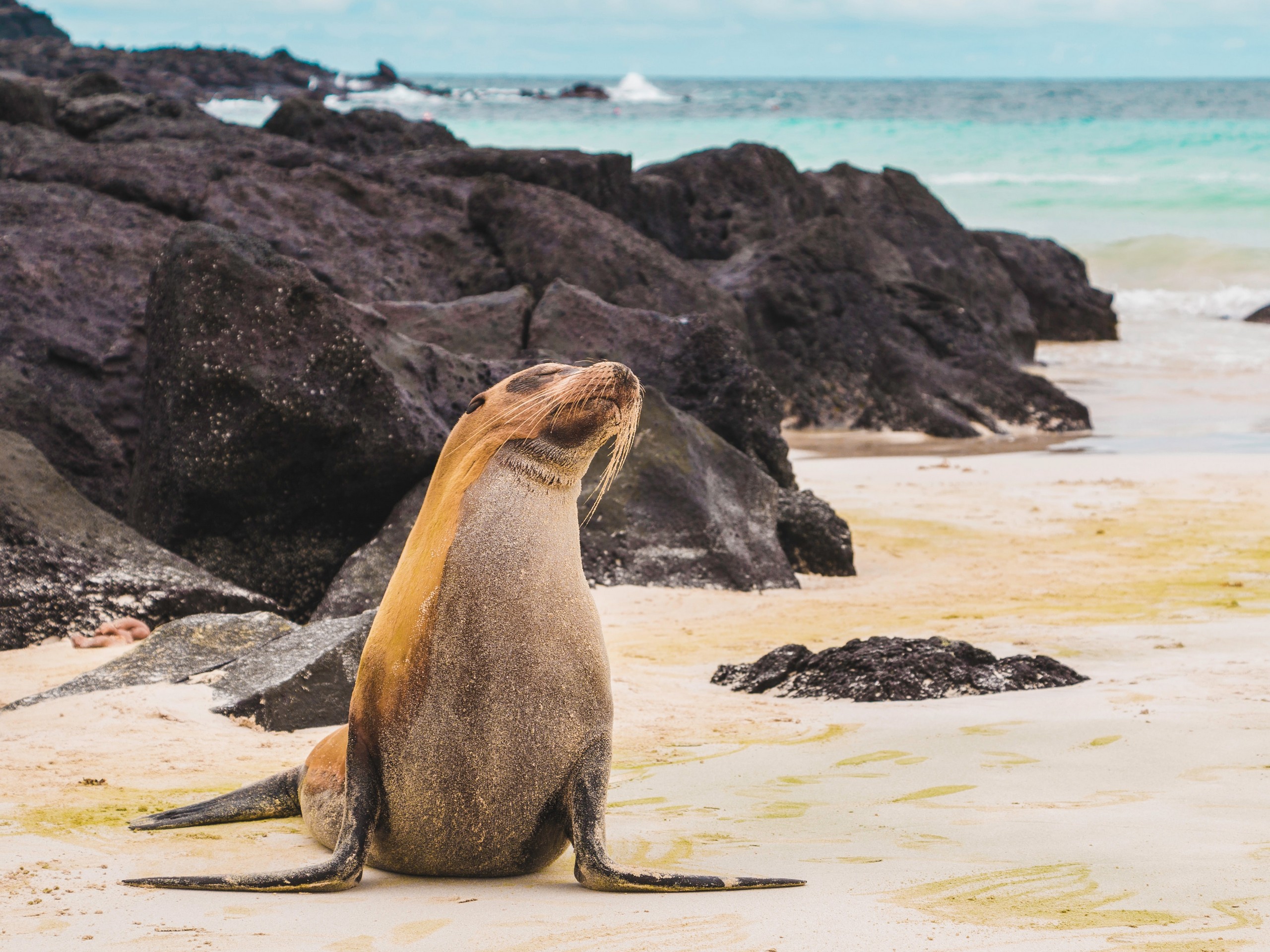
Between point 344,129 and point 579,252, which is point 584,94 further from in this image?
point 579,252

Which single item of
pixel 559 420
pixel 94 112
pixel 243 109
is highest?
pixel 243 109

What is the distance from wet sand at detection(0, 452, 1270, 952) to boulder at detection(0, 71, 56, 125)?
33.4 ft

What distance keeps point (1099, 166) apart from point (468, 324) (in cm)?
4212

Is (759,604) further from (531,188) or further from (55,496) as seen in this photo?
(531,188)

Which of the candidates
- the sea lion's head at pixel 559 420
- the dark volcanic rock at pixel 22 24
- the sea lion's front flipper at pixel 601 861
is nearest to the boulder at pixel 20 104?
the sea lion's head at pixel 559 420

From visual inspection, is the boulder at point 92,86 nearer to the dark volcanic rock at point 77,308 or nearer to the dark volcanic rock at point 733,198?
the dark volcanic rock at point 733,198

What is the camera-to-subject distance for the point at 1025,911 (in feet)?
8.83

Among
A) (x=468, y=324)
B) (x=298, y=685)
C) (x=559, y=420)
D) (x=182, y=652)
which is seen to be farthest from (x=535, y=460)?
(x=468, y=324)

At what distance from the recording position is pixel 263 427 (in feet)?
22.1

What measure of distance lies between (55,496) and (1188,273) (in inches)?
1084

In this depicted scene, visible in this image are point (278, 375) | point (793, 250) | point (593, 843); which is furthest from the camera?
point (793, 250)

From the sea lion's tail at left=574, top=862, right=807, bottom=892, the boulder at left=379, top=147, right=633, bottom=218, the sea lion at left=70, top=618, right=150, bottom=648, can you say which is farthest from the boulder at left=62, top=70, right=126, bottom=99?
the sea lion's tail at left=574, top=862, right=807, bottom=892

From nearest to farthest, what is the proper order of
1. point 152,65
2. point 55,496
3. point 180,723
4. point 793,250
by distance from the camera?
point 180,723, point 55,496, point 793,250, point 152,65

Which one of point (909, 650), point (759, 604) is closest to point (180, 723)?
point (909, 650)
